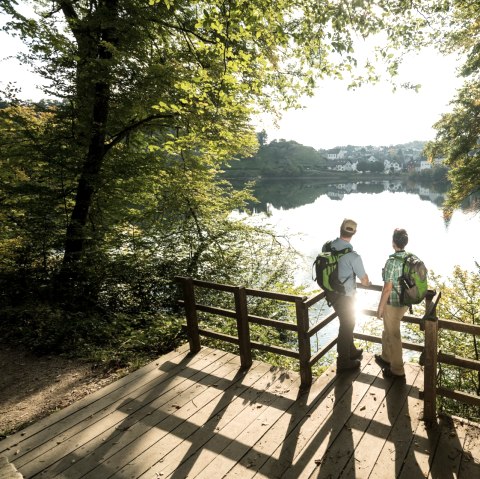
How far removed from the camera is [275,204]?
56.8 metres

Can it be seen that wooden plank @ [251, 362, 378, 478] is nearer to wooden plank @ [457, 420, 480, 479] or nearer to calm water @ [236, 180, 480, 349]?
wooden plank @ [457, 420, 480, 479]

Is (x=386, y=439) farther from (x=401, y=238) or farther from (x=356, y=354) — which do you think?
(x=401, y=238)

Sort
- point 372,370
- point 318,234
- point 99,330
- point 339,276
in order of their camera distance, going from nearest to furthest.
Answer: point 339,276
point 372,370
point 99,330
point 318,234

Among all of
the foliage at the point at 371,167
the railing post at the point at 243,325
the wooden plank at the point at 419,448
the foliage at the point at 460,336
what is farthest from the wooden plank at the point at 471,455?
the foliage at the point at 371,167

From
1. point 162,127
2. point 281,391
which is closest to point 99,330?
point 281,391

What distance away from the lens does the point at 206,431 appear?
407 cm

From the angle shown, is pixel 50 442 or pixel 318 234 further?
pixel 318 234

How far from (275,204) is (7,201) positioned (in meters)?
48.6

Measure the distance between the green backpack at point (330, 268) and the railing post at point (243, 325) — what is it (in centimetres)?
125

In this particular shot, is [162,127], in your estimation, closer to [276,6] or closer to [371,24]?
[276,6]

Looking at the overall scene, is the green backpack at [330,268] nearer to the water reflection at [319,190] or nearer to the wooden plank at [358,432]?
the wooden plank at [358,432]

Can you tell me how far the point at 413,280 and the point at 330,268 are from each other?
3.49ft

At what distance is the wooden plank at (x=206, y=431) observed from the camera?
358 cm

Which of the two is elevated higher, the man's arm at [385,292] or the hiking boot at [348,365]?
the man's arm at [385,292]
